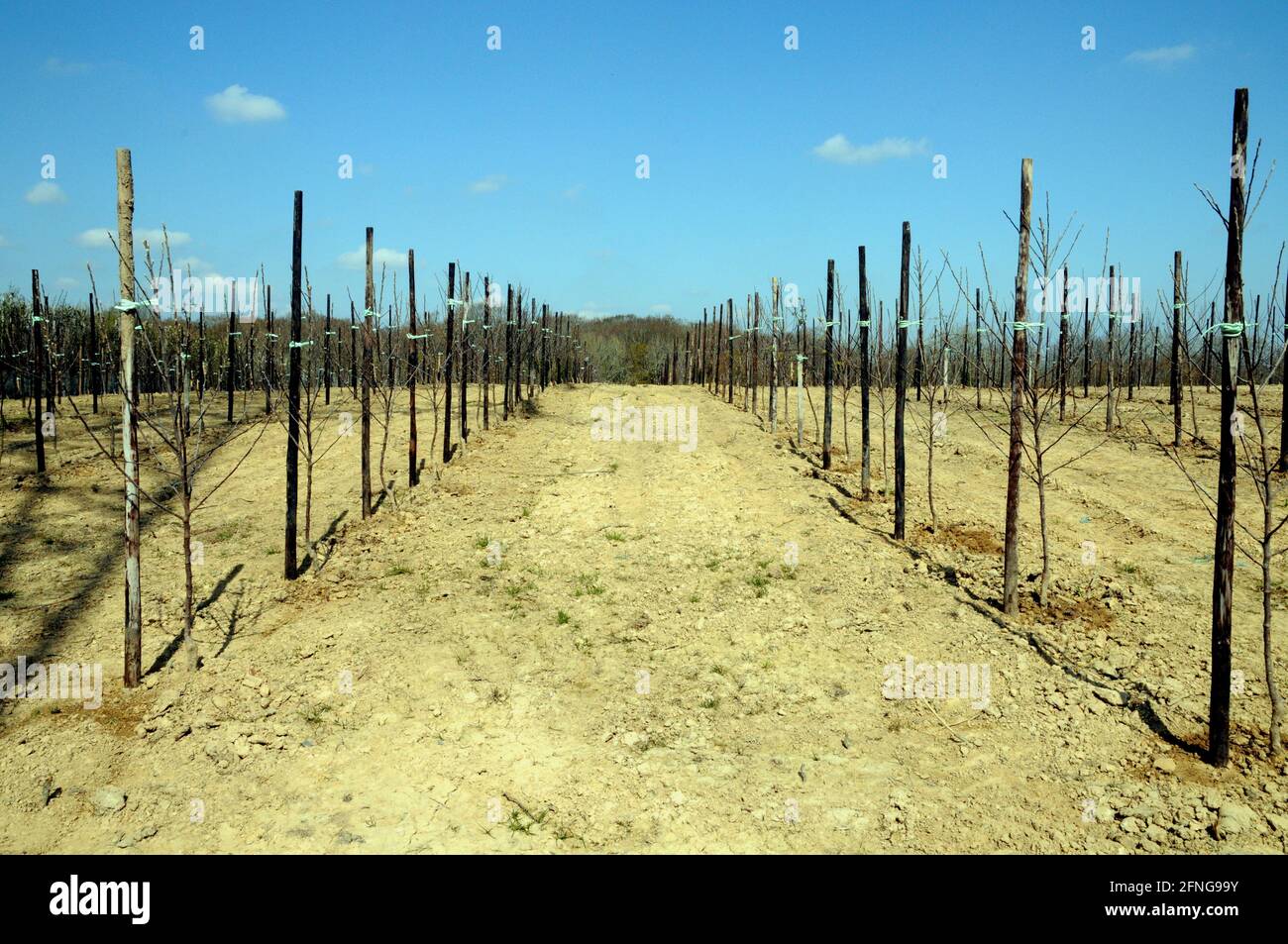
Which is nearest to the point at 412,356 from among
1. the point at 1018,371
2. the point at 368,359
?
the point at 368,359

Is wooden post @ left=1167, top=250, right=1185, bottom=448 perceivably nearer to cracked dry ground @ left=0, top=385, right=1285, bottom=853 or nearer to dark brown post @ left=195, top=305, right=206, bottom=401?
cracked dry ground @ left=0, top=385, right=1285, bottom=853

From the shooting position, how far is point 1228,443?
520 cm

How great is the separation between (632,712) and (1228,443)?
15.9 ft

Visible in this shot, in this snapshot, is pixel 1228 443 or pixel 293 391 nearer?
pixel 1228 443

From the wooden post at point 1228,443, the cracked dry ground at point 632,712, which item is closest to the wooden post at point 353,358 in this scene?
the cracked dry ground at point 632,712

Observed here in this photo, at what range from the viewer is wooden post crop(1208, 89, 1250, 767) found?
17.1 feet

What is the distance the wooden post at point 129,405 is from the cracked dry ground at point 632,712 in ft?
1.40

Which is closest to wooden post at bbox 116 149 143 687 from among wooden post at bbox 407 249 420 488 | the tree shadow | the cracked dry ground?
the cracked dry ground

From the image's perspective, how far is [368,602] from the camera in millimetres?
8977

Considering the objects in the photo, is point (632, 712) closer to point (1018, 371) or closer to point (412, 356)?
point (1018, 371)

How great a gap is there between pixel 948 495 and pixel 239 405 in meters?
22.4

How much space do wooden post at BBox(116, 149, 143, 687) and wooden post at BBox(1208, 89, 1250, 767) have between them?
814 cm

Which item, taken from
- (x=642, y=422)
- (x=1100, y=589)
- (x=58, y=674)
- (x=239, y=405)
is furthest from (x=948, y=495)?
(x=239, y=405)
